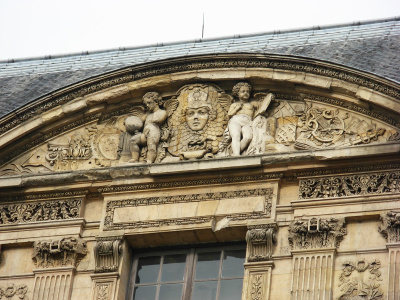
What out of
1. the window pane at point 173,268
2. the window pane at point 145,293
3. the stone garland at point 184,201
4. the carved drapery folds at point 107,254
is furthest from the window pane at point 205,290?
the carved drapery folds at point 107,254

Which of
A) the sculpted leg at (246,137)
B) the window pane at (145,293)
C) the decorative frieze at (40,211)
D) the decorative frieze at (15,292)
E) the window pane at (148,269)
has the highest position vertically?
the sculpted leg at (246,137)

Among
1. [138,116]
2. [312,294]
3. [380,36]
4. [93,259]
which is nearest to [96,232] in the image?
[93,259]

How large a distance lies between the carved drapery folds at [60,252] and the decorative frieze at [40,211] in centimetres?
43

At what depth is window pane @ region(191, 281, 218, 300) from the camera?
52.9 ft

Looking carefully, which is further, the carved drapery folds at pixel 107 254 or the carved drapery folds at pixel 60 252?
the carved drapery folds at pixel 60 252

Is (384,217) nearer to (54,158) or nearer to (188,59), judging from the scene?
(188,59)

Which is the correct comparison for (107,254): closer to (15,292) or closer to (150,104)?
(15,292)

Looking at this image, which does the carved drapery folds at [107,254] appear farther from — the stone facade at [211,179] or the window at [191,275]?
the window at [191,275]

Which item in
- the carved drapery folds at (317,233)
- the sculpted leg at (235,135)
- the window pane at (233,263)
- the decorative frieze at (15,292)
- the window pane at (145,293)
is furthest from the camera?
the sculpted leg at (235,135)

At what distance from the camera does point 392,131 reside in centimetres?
1633

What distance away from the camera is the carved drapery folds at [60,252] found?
54.5ft

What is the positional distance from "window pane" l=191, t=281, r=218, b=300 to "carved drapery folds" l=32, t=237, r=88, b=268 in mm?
1527

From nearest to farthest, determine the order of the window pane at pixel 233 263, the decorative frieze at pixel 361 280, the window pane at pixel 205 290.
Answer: the decorative frieze at pixel 361 280
the window pane at pixel 205 290
the window pane at pixel 233 263

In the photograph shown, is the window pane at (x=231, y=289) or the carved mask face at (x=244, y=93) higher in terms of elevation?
the carved mask face at (x=244, y=93)
